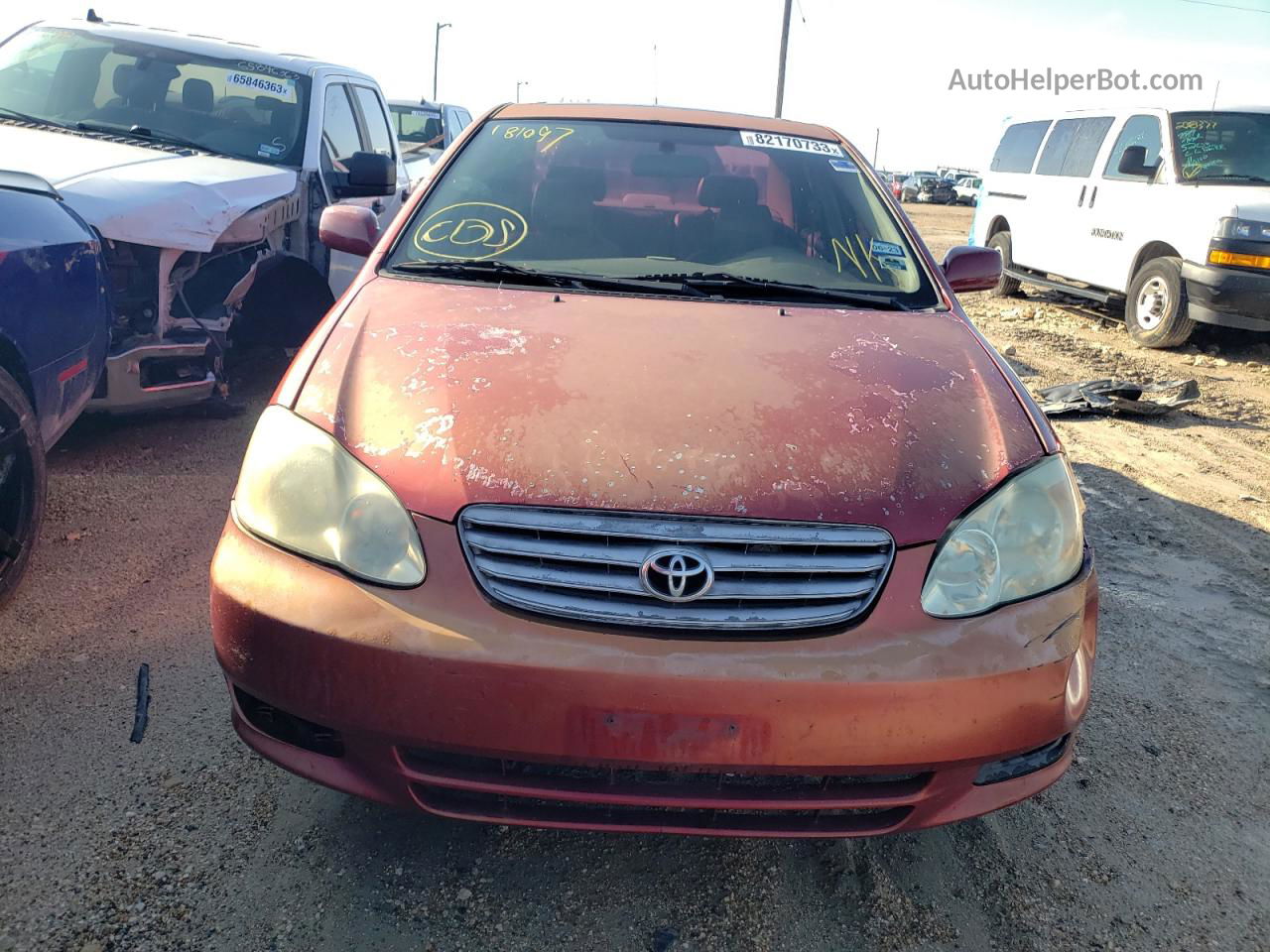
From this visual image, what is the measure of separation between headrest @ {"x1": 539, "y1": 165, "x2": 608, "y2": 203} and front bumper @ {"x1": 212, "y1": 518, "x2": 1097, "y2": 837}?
160 cm

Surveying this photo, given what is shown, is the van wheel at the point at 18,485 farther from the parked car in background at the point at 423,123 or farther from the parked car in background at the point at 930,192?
the parked car in background at the point at 930,192

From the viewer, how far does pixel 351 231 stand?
298 centimetres

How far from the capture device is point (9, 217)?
9.15 feet

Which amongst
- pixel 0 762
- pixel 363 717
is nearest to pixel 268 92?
pixel 0 762

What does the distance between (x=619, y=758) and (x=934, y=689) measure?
568mm

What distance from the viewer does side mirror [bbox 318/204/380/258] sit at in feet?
9.76

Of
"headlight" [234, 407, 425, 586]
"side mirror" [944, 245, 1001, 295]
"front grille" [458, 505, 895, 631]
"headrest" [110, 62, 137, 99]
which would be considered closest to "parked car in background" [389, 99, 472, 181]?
"headrest" [110, 62, 137, 99]

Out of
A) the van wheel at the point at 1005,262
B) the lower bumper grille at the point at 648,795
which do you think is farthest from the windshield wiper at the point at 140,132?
the van wheel at the point at 1005,262

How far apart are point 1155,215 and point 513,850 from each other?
27.4 ft

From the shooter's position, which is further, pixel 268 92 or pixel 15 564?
pixel 268 92

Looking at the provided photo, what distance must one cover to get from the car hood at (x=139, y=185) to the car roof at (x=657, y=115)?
56.7 inches

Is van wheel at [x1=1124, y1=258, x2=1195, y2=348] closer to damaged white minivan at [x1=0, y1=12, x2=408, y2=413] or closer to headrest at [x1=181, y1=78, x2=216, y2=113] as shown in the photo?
damaged white minivan at [x1=0, y1=12, x2=408, y2=413]

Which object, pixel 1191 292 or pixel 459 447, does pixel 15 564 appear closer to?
pixel 459 447

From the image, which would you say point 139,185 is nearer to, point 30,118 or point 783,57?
point 30,118
